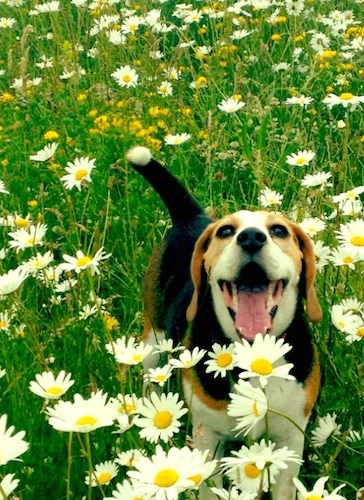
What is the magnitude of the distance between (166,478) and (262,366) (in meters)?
0.32

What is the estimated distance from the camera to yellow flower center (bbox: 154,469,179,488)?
50.2 inches

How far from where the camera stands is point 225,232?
7.87 feet

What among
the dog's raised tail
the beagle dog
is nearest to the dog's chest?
the beagle dog

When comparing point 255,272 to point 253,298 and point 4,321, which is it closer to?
point 253,298

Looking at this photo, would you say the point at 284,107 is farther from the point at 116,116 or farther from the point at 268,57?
the point at 116,116

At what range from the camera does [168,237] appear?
314 cm

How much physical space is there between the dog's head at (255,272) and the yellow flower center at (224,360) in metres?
0.25

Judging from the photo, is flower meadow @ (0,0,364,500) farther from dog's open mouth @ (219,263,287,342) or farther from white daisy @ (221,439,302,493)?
dog's open mouth @ (219,263,287,342)

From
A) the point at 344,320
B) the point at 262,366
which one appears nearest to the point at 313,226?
the point at 344,320

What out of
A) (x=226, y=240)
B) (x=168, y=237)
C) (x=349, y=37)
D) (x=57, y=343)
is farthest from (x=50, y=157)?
(x=349, y=37)

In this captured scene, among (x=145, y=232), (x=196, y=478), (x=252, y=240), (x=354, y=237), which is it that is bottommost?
(x=145, y=232)

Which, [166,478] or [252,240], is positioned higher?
[166,478]

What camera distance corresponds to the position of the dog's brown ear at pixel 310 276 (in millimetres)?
2314

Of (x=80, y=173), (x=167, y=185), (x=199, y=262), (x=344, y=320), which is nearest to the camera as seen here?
(x=344, y=320)
